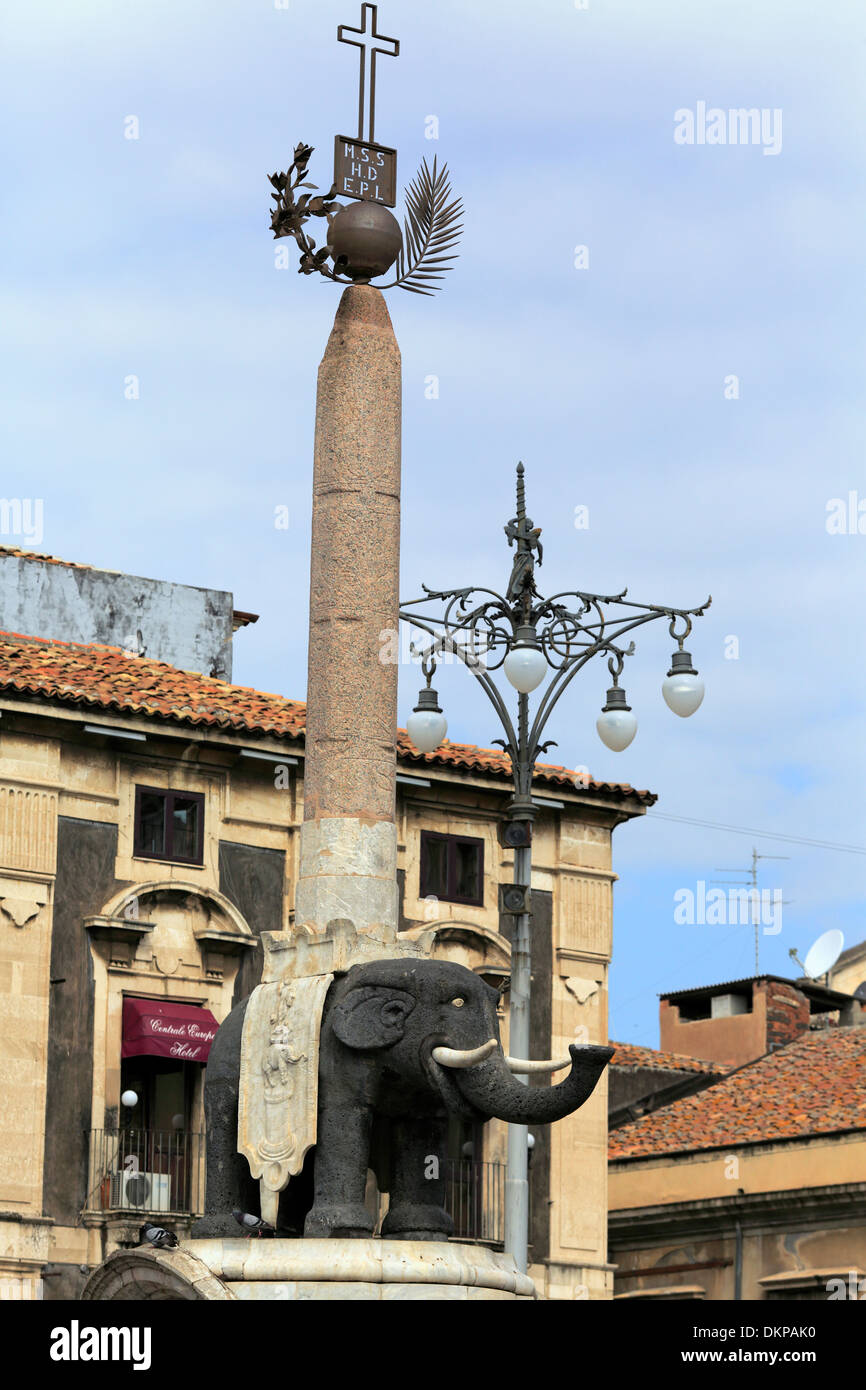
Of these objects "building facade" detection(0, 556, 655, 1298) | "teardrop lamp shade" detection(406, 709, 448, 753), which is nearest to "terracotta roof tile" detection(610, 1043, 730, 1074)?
"building facade" detection(0, 556, 655, 1298)

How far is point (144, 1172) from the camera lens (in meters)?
31.0

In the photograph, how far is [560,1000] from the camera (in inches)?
1401

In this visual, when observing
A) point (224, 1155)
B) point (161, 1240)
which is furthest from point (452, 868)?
point (161, 1240)

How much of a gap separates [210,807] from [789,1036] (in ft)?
49.9

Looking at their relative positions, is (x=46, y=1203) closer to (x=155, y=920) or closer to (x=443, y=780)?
(x=155, y=920)

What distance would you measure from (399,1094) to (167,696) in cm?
1759

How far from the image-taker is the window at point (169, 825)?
107ft

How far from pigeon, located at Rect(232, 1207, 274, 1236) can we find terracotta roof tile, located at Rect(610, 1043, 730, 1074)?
27.2m

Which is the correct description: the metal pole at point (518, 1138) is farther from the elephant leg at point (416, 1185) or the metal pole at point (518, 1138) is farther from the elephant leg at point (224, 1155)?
the elephant leg at point (224, 1155)

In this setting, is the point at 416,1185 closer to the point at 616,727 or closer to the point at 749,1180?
the point at 616,727

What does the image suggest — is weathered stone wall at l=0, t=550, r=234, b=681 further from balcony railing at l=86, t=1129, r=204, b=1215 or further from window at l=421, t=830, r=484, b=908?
balcony railing at l=86, t=1129, r=204, b=1215

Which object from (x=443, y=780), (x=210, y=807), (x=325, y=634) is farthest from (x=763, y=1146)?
(x=325, y=634)
